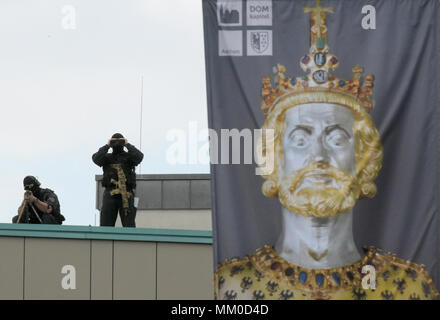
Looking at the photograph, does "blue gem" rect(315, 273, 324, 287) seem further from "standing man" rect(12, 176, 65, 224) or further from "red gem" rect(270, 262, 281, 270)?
"standing man" rect(12, 176, 65, 224)

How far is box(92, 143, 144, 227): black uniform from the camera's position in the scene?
55.4 ft

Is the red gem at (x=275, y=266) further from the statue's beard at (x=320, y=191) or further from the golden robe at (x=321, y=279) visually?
the statue's beard at (x=320, y=191)

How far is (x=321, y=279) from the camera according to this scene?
1066cm

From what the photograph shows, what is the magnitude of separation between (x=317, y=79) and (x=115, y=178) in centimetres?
674

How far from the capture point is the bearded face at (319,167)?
34.9 ft

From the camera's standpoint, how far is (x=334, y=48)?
10664 millimetres

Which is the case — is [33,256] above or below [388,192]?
below

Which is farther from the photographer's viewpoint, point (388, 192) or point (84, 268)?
point (84, 268)

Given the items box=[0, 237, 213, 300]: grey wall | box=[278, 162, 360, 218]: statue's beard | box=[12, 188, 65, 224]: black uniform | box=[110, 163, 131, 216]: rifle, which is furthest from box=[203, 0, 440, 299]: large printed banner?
box=[12, 188, 65, 224]: black uniform

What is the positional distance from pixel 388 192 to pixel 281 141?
104 centimetres

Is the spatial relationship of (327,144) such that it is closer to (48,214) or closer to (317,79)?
(317,79)

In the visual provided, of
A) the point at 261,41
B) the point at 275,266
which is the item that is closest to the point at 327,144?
the point at 261,41
